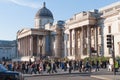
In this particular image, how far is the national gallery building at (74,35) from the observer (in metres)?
73.8

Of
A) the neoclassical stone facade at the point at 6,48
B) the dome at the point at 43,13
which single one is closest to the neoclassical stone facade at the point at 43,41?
the dome at the point at 43,13

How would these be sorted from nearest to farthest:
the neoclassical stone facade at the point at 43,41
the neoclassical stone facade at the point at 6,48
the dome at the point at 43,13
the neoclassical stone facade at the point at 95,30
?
the neoclassical stone facade at the point at 95,30 → the neoclassical stone facade at the point at 43,41 → the dome at the point at 43,13 → the neoclassical stone facade at the point at 6,48

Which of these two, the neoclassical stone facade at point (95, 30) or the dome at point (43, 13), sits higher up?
the dome at point (43, 13)

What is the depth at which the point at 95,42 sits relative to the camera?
78.2m

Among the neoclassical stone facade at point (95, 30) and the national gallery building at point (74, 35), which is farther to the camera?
the national gallery building at point (74, 35)

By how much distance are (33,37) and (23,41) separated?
1002 centimetres

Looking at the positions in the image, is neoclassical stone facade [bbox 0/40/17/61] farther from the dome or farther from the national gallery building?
the dome

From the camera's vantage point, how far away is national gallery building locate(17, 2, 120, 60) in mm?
73812

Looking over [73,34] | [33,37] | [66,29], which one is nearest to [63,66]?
[73,34]

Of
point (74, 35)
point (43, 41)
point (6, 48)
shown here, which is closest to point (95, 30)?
point (74, 35)

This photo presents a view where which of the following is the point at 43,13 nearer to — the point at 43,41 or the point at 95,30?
the point at 43,41

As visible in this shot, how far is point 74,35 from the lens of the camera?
84812 mm

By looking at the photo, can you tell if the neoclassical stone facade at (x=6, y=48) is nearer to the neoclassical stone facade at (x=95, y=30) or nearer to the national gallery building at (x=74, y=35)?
the national gallery building at (x=74, y=35)

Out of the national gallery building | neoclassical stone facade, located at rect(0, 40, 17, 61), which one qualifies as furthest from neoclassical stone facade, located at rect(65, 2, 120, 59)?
neoclassical stone facade, located at rect(0, 40, 17, 61)
